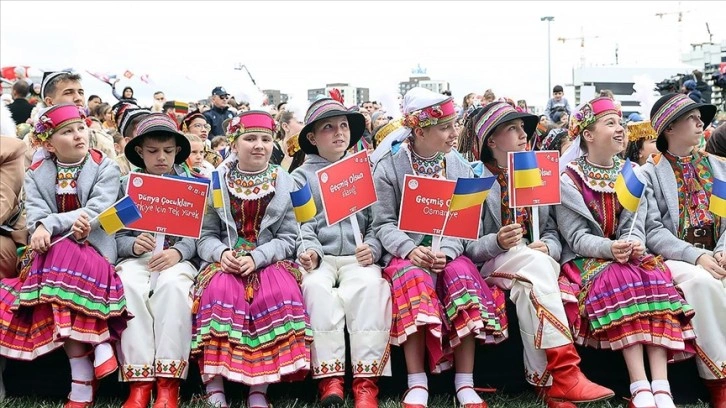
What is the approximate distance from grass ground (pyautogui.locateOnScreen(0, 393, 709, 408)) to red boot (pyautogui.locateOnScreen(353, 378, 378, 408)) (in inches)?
3.5

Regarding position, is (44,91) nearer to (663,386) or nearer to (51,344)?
(51,344)

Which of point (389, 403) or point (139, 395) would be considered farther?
point (389, 403)

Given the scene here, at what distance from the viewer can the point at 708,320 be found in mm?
4047

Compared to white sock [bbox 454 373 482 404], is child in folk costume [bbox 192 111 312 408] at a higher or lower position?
higher

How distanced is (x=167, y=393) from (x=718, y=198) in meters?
3.22

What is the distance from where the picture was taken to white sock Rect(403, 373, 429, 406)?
3928mm

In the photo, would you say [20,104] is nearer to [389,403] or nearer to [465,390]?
[389,403]

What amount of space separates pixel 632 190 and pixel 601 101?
2.56 ft

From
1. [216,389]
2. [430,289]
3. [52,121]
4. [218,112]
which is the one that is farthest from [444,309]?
[218,112]

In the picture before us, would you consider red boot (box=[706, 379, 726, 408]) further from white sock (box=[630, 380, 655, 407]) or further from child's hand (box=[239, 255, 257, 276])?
child's hand (box=[239, 255, 257, 276])

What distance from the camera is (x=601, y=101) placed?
4684 mm

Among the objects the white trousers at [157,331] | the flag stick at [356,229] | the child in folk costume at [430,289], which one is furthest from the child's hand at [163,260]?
the child in folk costume at [430,289]

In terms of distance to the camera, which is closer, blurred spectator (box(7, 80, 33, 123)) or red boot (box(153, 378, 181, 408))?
red boot (box(153, 378, 181, 408))

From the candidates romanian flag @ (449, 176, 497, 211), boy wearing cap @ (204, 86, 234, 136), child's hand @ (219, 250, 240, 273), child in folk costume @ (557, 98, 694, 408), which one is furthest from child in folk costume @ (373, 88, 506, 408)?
boy wearing cap @ (204, 86, 234, 136)
